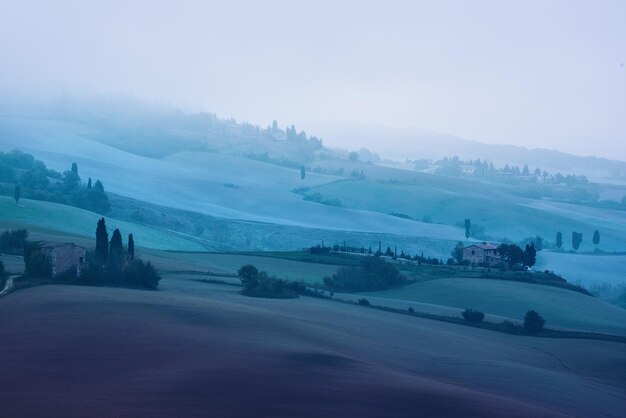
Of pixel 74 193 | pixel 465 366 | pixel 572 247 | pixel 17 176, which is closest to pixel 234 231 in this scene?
pixel 74 193

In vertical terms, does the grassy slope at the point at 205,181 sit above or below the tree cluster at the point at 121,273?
above

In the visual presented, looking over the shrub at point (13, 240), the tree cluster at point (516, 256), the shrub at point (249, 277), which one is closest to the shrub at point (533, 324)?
the shrub at point (249, 277)

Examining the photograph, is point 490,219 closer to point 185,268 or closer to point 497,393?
point 185,268

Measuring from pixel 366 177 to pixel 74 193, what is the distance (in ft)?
270

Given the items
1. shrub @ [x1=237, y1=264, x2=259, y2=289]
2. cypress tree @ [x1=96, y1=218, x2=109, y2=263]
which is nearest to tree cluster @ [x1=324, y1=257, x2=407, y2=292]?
shrub @ [x1=237, y1=264, x2=259, y2=289]

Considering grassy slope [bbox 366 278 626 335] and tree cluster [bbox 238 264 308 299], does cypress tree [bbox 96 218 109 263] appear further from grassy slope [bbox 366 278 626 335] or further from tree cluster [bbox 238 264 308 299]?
grassy slope [bbox 366 278 626 335]

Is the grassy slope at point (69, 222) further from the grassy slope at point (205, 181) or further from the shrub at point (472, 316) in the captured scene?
the shrub at point (472, 316)

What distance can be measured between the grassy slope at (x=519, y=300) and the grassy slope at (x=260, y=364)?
1060cm

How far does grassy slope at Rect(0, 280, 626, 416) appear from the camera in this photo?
1975 cm

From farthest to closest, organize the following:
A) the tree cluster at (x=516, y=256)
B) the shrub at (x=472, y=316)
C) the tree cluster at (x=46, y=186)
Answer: the tree cluster at (x=46, y=186) → the tree cluster at (x=516, y=256) → the shrub at (x=472, y=316)

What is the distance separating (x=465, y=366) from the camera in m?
28.5

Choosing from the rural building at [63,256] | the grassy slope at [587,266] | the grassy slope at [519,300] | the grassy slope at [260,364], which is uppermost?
the grassy slope at [587,266]

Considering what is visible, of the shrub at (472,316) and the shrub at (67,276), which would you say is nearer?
the shrub at (67,276)

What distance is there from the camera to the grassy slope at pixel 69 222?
71.9 metres
